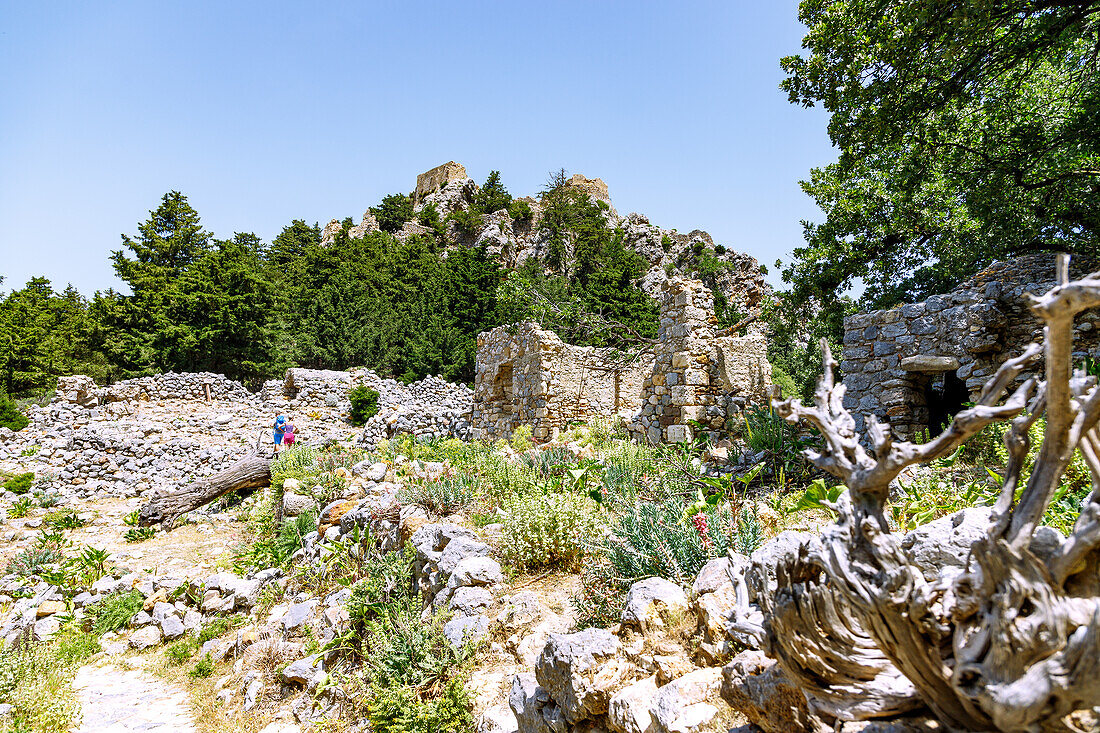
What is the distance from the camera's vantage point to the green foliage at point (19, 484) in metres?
11.7

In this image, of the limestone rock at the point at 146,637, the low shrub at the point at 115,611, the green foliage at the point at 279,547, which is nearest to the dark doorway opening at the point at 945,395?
the green foliage at the point at 279,547

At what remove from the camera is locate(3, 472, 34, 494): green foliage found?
1166cm

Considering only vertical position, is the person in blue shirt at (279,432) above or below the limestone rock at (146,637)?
above

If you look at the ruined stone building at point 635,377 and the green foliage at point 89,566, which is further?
the ruined stone building at point 635,377

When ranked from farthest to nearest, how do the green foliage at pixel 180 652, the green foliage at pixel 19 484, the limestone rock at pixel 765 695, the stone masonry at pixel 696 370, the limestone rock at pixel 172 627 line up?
the green foliage at pixel 19 484
the stone masonry at pixel 696 370
the limestone rock at pixel 172 627
the green foliage at pixel 180 652
the limestone rock at pixel 765 695

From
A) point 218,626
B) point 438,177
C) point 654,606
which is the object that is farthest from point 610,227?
point 654,606

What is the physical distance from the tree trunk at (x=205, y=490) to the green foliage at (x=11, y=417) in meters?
8.24

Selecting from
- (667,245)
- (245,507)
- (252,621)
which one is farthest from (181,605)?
(667,245)

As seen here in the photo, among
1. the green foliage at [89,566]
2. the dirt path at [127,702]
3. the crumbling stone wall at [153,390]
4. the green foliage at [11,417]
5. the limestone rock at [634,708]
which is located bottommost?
the dirt path at [127,702]

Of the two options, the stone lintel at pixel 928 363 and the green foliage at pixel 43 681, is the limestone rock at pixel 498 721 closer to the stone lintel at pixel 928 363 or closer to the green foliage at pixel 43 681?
the green foliage at pixel 43 681

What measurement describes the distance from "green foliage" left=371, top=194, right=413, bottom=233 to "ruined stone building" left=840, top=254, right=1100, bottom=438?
42.5 m

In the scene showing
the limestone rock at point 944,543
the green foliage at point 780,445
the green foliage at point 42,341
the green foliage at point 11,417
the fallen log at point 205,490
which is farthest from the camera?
the green foliage at point 42,341

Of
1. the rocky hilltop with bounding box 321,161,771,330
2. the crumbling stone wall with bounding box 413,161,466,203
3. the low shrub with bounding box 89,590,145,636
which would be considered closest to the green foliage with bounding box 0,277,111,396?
the low shrub with bounding box 89,590,145,636

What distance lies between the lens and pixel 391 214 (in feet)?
146
